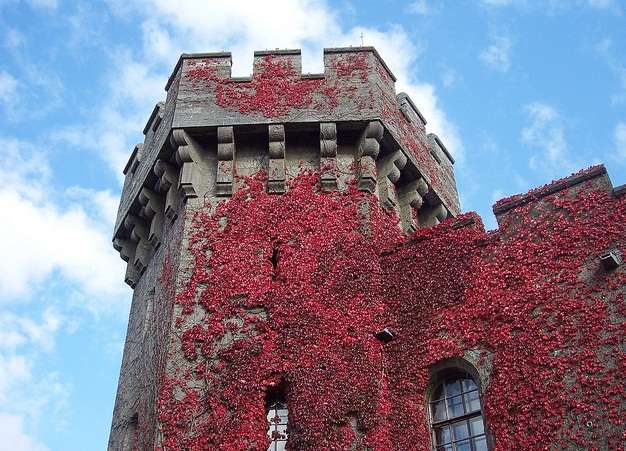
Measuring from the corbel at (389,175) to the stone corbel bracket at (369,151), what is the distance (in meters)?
0.36

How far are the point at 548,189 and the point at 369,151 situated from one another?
14.5 feet

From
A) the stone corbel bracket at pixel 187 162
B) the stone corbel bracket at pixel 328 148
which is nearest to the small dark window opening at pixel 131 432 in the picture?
the stone corbel bracket at pixel 187 162

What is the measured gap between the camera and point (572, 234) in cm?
1283

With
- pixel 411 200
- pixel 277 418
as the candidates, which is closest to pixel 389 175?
pixel 411 200

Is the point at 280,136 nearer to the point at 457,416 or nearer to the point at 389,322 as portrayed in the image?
the point at 389,322

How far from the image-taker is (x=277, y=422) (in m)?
13.2

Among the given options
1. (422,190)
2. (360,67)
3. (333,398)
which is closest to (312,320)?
(333,398)

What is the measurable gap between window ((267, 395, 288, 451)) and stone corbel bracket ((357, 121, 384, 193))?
17.2 feet

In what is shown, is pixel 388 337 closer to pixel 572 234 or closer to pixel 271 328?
pixel 271 328

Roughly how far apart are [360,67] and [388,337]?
280 inches

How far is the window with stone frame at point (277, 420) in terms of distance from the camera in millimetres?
13055

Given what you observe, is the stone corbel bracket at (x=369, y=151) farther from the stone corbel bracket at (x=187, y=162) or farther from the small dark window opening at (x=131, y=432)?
the small dark window opening at (x=131, y=432)

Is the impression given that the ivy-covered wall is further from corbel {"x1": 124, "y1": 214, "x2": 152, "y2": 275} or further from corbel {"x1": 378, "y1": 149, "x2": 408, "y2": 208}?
corbel {"x1": 124, "y1": 214, "x2": 152, "y2": 275}

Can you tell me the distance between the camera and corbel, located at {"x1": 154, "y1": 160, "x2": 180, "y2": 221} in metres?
16.9
